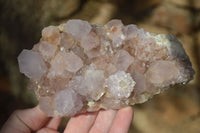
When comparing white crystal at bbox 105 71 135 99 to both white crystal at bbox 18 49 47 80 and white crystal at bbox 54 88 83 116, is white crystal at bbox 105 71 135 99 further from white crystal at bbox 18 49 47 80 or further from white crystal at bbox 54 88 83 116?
white crystal at bbox 18 49 47 80

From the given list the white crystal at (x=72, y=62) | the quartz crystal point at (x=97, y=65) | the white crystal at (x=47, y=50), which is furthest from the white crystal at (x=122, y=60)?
the white crystal at (x=47, y=50)

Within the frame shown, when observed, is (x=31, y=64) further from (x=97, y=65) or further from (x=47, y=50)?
(x=97, y=65)

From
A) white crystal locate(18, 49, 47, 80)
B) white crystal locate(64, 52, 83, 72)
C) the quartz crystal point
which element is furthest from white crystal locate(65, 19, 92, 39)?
white crystal locate(18, 49, 47, 80)

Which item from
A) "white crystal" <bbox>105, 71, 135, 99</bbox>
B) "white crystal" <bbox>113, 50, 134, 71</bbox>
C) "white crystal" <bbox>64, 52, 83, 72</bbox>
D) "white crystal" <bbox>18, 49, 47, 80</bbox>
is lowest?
"white crystal" <bbox>105, 71, 135, 99</bbox>

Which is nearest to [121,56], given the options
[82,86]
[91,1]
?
[82,86]

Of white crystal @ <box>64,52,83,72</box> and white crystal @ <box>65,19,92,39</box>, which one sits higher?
white crystal @ <box>65,19,92,39</box>

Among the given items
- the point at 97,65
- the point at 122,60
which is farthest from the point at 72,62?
the point at 122,60

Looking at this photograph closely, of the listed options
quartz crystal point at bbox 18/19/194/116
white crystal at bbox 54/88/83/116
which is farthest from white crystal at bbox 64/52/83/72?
white crystal at bbox 54/88/83/116

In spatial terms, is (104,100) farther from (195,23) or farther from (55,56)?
(195,23)
